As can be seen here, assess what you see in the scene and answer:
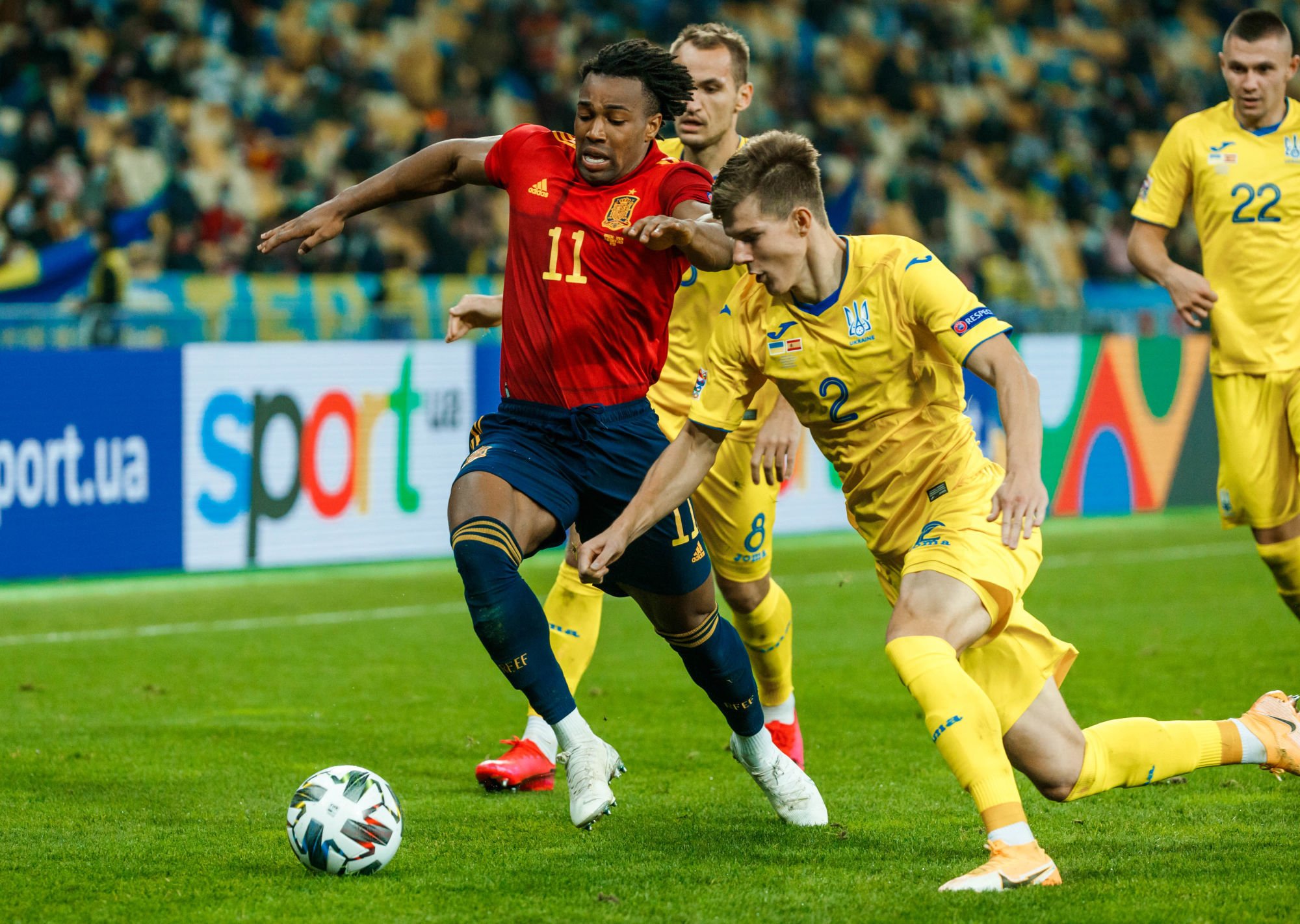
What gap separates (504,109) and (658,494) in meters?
14.6

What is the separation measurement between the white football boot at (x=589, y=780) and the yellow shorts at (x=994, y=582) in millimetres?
1002

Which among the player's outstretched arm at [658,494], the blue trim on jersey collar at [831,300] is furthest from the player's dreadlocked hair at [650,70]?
the player's outstretched arm at [658,494]

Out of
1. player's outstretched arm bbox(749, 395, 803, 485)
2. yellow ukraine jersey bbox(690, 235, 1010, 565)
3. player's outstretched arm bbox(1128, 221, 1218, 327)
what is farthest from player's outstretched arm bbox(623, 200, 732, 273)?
player's outstretched arm bbox(1128, 221, 1218, 327)

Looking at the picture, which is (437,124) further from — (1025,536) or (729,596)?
(1025,536)


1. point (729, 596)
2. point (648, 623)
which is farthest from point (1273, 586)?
point (729, 596)

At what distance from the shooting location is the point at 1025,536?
14.6 feet

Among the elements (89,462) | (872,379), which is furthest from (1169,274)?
(89,462)

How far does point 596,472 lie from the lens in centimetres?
532

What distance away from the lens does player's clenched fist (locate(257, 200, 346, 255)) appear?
5500mm

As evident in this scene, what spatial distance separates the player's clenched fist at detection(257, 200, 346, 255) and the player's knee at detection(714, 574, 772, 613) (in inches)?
82.6

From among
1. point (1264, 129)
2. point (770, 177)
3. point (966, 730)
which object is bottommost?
point (966, 730)

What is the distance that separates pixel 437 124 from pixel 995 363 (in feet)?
45.8

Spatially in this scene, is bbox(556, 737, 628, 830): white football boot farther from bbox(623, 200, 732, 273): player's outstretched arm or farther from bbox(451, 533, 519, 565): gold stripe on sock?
bbox(623, 200, 732, 273): player's outstretched arm

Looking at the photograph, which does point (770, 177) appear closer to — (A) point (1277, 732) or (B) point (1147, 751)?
(B) point (1147, 751)
